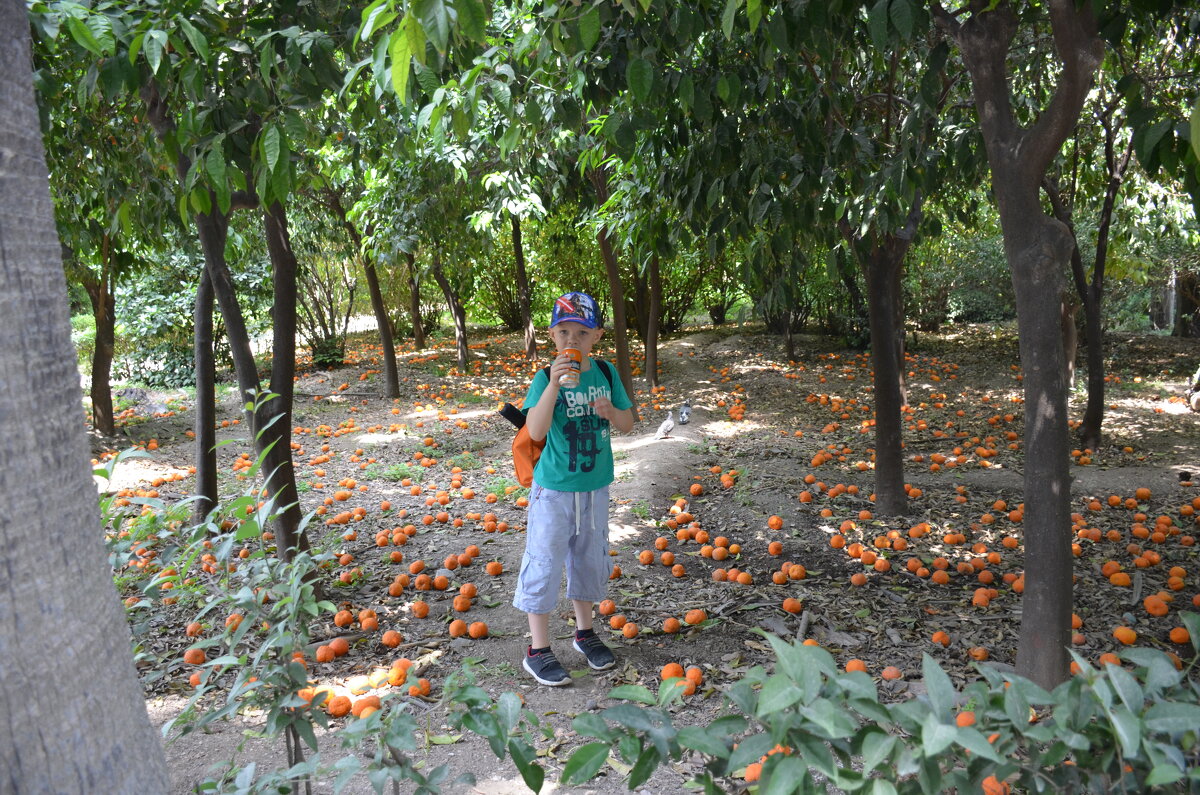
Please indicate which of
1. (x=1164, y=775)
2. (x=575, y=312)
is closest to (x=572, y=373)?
(x=575, y=312)

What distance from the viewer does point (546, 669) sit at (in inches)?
136

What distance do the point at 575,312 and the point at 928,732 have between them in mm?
2539

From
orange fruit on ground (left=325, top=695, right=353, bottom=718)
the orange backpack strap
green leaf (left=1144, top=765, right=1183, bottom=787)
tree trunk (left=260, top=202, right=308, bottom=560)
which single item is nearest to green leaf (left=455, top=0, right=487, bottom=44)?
green leaf (left=1144, top=765, right=1183, bottom=787)

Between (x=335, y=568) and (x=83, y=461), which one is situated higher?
(x=83, y=461)

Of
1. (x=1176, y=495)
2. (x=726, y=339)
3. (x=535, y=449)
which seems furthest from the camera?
(x=726, y=339)

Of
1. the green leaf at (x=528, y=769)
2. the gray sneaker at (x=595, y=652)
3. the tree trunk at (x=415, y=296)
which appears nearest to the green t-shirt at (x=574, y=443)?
the gray sneaker at (x=595, y=652)

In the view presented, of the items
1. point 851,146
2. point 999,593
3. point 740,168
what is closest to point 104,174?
point 740,168

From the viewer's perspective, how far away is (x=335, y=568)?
16.1ft

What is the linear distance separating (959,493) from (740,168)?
333 cm

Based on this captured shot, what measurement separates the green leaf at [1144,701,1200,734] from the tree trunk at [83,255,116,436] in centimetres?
904

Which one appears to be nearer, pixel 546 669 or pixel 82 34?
pixel 82 34

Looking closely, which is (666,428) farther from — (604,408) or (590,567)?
(604,408)

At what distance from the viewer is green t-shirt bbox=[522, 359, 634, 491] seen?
3.45m

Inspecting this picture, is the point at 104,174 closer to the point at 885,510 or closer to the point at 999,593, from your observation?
the point at 885,510
